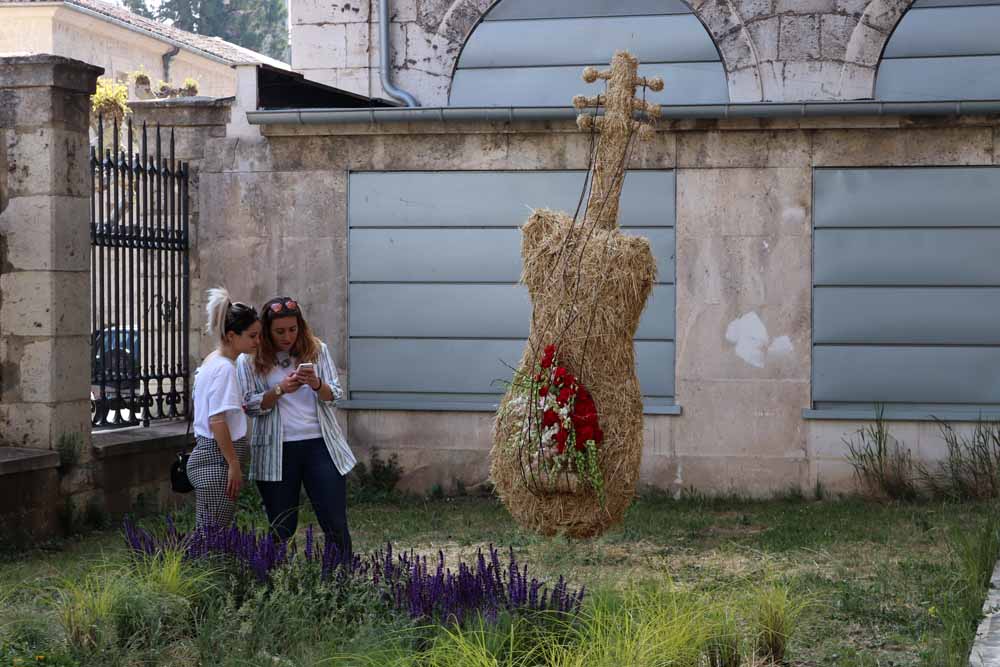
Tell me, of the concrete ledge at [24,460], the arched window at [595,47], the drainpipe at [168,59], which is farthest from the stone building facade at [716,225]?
the drainpipe at [168,59]

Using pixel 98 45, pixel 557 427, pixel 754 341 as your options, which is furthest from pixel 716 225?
pixel 98 45

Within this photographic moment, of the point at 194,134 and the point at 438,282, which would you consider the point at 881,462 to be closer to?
the point at 438,282

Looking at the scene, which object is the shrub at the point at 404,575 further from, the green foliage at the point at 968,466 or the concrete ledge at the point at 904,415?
the green foliage at the point at 968,466

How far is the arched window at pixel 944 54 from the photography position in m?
12.2

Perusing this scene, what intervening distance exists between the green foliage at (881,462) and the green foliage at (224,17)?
1946 inches

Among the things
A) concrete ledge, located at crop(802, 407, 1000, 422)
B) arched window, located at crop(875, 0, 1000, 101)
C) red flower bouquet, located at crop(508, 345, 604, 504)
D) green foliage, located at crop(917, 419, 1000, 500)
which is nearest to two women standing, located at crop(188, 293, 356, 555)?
red flower bouquet, located at crop(508, 345, 604, 504)

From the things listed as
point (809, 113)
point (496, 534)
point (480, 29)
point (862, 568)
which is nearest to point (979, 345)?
point (809, 113)

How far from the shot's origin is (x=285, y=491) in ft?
23.2

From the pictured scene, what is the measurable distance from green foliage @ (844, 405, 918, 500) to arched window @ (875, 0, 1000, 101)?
10.5ft

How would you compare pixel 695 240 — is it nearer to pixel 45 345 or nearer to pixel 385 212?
pixel 385 212

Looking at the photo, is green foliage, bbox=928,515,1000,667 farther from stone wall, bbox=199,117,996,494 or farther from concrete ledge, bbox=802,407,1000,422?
stone wall, bbox=199,117,996,494

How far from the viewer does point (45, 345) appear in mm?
9453

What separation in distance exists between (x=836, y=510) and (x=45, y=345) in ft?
20.6

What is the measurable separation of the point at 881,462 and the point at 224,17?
50271 millimetres
